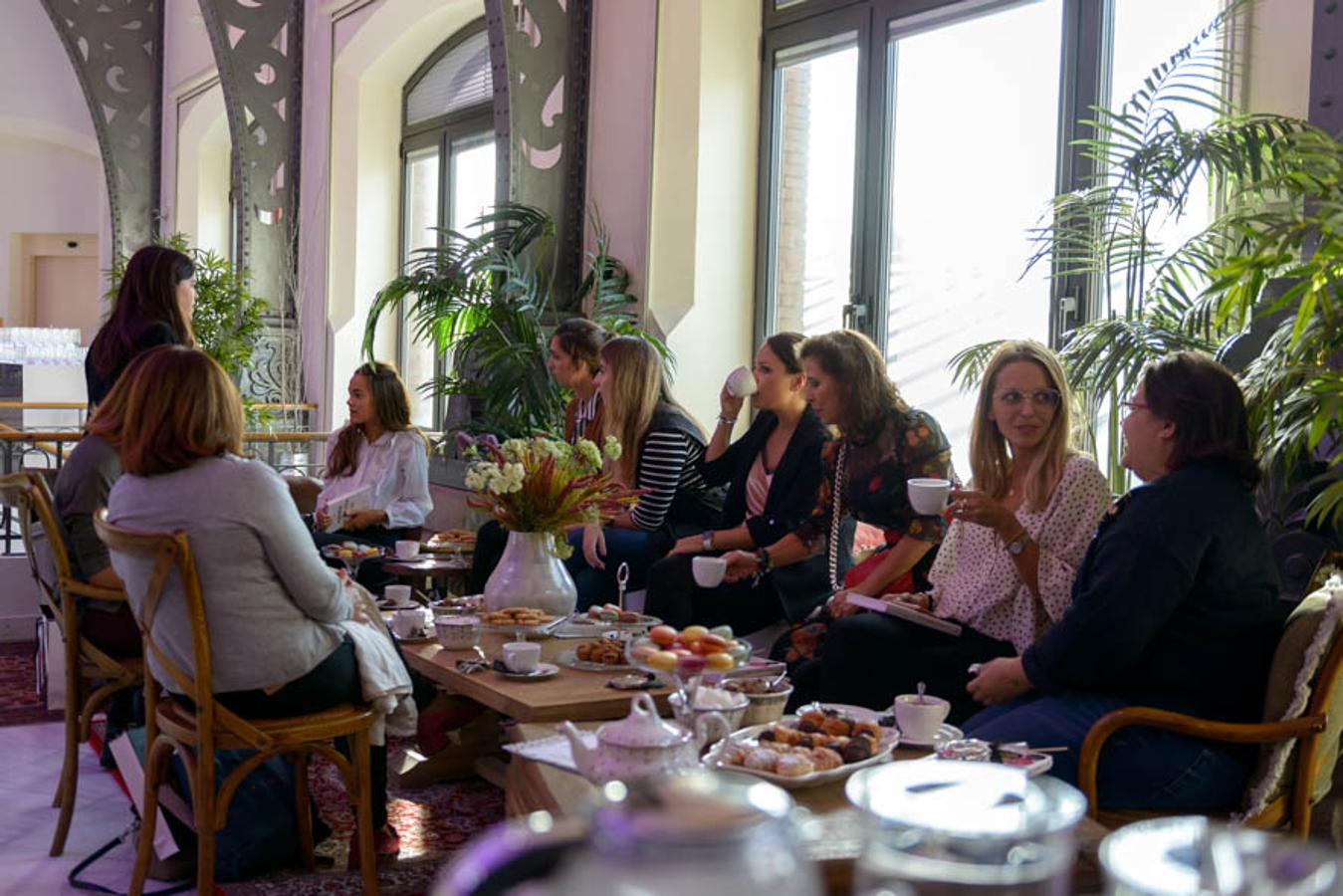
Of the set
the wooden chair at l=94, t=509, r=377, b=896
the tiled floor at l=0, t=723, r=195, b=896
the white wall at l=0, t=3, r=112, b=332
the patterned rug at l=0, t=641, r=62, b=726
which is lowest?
the tiled floor at l=0, t=723, r=195, b=896

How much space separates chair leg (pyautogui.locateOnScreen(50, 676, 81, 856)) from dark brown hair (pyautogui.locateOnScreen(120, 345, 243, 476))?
3.54 ft

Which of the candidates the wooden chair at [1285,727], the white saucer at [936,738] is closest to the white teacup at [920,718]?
the white saucer at [936,738]

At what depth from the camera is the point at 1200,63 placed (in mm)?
3711

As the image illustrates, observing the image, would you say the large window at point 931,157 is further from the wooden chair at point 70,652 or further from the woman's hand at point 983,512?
the wooden chair at point 70,652

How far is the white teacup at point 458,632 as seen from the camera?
337 cm

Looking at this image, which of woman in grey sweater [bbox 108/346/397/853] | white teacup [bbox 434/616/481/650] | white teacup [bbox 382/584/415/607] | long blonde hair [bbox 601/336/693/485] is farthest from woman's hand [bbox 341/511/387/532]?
woman in grey sweater [bbox 108/346/397/853]

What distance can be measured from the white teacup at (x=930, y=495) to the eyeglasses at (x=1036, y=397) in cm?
29

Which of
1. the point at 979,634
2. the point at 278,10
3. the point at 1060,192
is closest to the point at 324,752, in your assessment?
the point at 979,634

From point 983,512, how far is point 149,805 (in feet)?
6.41

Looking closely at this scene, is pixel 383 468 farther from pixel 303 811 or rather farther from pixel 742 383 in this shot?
pixel 303 811

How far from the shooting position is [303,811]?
3369 millimetres

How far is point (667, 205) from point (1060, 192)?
1994 millimetres

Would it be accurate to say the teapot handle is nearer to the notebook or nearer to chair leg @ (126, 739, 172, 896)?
the notebook

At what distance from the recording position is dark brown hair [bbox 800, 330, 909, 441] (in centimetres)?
392
